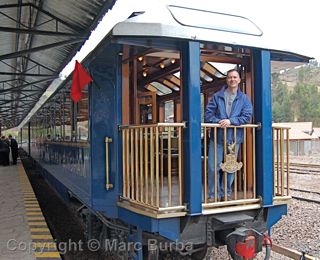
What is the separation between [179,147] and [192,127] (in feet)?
0.77

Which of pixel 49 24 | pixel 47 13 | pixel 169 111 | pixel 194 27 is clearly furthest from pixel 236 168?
pixel 49 24

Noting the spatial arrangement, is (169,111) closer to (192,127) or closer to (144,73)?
(144,73)

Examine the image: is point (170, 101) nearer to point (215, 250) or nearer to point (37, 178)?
point (215, 250)

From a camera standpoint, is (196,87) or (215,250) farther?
(215,250)

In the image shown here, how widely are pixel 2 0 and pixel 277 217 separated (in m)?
7.27

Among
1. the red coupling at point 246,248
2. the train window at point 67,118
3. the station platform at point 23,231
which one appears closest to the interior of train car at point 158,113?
the red coupling at point 246,248

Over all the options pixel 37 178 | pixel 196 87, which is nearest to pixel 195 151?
pixel 196 87

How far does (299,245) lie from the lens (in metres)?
5.40

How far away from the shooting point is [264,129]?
12.6 ft

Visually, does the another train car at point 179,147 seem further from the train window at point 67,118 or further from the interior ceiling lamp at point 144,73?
the train window at point 67,118

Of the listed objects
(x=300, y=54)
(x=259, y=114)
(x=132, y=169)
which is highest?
(x=300, y=54)

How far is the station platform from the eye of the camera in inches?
179

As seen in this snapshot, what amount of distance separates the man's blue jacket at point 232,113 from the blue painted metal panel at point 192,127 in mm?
446

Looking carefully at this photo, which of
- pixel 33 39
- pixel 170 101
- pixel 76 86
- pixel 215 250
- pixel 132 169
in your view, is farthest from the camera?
pixel 33 39
